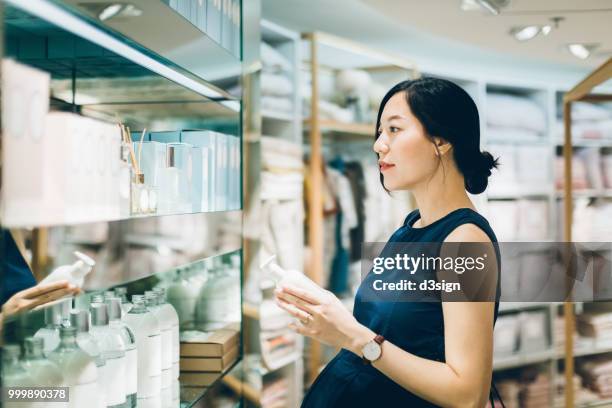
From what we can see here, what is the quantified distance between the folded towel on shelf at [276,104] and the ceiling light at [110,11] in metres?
1.60

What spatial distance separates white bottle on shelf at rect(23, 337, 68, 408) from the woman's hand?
0.42m

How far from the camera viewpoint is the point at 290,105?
279 centimetres

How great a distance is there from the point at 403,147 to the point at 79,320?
707 mm

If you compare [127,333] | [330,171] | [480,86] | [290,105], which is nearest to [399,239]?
[127,333]

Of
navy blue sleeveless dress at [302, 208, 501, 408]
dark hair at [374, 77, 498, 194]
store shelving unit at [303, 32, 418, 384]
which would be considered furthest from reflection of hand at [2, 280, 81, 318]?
store shelving unit at [303, 32, 418, 384]

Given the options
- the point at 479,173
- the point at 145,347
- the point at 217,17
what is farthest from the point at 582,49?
the point at 145,347

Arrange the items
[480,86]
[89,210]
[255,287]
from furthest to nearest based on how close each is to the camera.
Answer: [480,86] → [255,287] → [89,210]

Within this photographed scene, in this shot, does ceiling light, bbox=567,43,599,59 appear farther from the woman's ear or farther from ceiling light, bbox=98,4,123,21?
ceiling light, bbox=98,4,123,21

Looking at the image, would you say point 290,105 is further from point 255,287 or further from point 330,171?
point 255,287

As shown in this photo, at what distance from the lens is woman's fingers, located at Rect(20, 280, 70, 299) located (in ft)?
2.65

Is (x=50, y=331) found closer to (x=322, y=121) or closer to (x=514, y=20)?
(x=514, y=20)

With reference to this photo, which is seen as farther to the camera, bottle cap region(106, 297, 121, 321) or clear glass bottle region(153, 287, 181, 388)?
clear glass bottle region(153, 287, 181, 388)

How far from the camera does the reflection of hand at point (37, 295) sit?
2.53 feet

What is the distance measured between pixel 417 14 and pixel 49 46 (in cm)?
141
